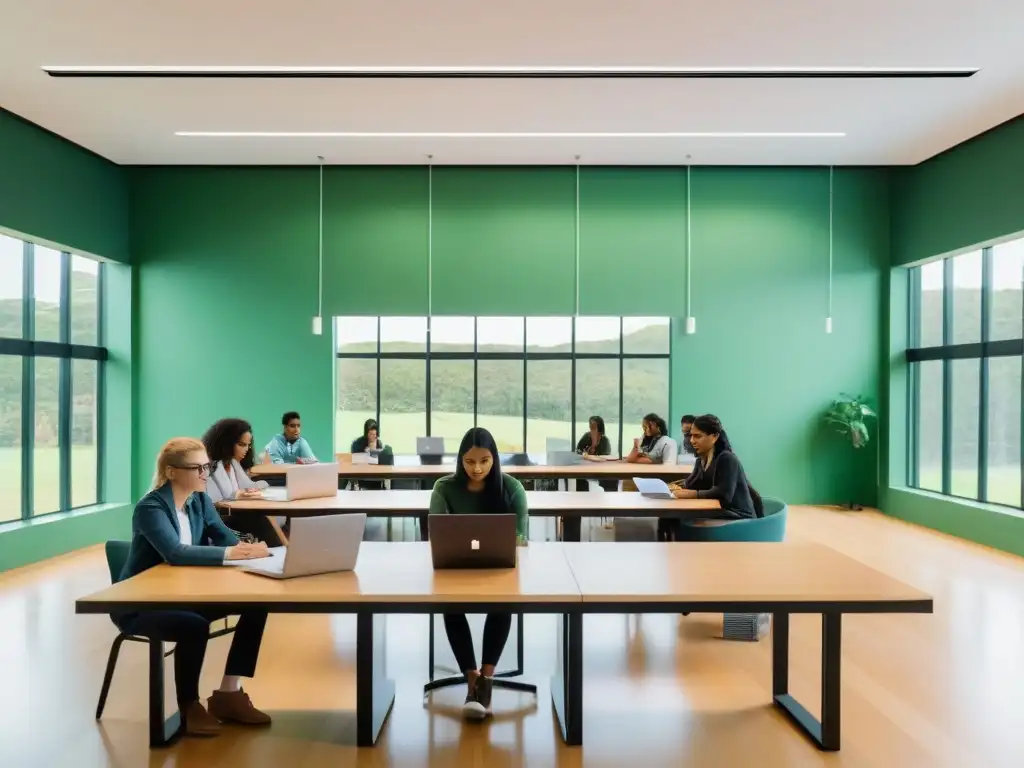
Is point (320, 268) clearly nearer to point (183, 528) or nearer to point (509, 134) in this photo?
point (509, 134)

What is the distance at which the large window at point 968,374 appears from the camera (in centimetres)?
724

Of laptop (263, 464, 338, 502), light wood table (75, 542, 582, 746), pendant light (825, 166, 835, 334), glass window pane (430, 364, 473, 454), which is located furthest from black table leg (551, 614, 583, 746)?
pendant light (825, 166, 835, 334)

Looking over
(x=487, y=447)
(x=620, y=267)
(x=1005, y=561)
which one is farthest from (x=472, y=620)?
(x=620, y=267)

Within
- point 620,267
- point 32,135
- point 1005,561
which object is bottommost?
point 1005,561

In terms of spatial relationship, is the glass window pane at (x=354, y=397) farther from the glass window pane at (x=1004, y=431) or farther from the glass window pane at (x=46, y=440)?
the glass window pane at (x=1004, y=431)

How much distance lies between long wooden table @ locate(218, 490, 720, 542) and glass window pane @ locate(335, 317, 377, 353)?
454cm

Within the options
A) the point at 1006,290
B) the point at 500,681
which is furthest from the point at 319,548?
the point at 1006,290

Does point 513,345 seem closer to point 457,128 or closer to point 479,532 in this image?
point 457,128

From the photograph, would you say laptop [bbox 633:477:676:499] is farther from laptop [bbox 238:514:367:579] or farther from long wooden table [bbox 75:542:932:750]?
laptop [bbox 238:514:367:579]

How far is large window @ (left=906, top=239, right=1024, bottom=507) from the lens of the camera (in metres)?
7.24

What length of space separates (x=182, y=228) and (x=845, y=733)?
8591mm

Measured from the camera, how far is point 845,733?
301 cm

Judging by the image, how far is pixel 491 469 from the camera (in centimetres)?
347

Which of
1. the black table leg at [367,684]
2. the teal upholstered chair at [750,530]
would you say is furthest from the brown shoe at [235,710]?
the teal upholstered chair at [750,530]
